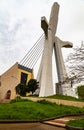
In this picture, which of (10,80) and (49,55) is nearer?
(49,55)

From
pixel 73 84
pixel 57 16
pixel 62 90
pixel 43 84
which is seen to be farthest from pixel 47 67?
pixel 73 84

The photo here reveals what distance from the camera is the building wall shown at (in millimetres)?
57438

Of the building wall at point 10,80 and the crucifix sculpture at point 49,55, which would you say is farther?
the building wall at point 10,80

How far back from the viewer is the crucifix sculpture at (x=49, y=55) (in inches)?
1585

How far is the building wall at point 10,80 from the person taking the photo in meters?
57.4

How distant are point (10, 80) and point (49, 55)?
1896 cm

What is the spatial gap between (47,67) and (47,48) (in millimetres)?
3600

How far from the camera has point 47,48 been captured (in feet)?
140

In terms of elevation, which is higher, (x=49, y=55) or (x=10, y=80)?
(x=49, y=55)

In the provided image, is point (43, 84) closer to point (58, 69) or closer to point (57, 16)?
point (58, 69)

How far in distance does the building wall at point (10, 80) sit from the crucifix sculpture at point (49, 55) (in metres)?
13.4

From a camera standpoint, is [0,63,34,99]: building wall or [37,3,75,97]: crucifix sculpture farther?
[0,63,34,99]: building wall

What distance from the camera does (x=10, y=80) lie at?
5831cm

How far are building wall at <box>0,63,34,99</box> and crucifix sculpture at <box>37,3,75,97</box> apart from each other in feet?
43.9
